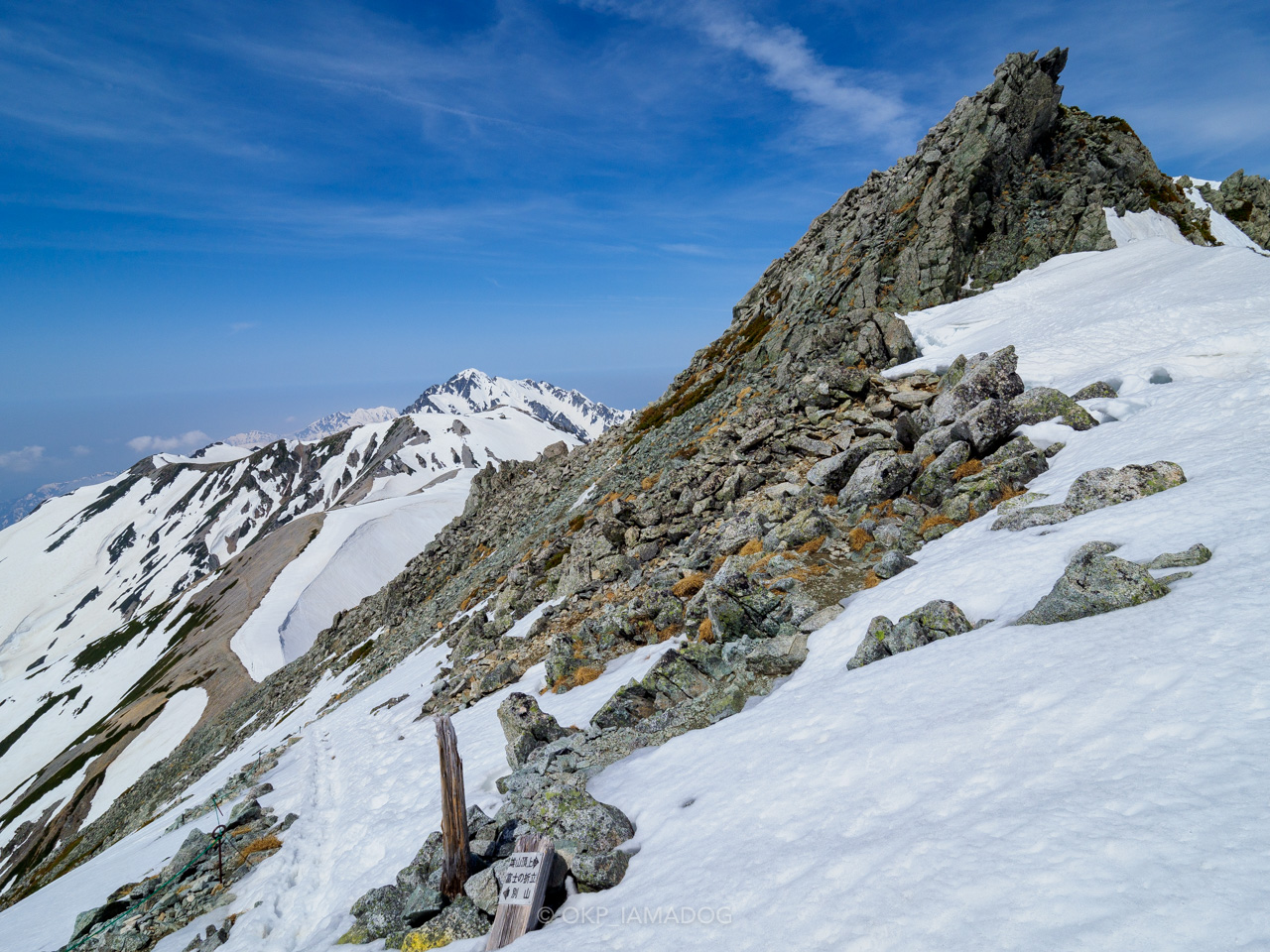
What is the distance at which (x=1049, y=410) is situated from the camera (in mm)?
18938

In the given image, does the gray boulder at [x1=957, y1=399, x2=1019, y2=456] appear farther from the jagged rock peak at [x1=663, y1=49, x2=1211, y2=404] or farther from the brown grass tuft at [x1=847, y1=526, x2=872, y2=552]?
the jagged rock peak at [x1=663, y1=49, x2=1211, y2=404]

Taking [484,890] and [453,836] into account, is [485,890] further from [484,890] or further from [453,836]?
[453,836]

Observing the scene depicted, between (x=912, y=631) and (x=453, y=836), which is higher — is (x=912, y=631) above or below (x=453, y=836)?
above

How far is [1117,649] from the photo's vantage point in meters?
7.55

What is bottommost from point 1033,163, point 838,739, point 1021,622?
point 838,739

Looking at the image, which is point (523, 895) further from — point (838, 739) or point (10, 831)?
point (10, 831)

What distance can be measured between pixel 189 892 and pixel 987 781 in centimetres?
2134

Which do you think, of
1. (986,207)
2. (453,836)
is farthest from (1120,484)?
(986,207)

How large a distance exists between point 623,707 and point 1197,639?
1155cm

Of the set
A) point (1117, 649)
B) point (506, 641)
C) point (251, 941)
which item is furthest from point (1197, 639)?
point (506, 641)

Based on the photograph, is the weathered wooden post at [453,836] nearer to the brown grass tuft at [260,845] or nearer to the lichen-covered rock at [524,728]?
the lichen-covered rock at [524,728]

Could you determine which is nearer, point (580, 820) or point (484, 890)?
point (484, 890)

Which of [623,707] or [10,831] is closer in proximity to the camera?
[623,707]

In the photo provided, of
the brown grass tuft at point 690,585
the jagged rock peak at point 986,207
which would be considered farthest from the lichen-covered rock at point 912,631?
the jagged rock peak at point 986,207
